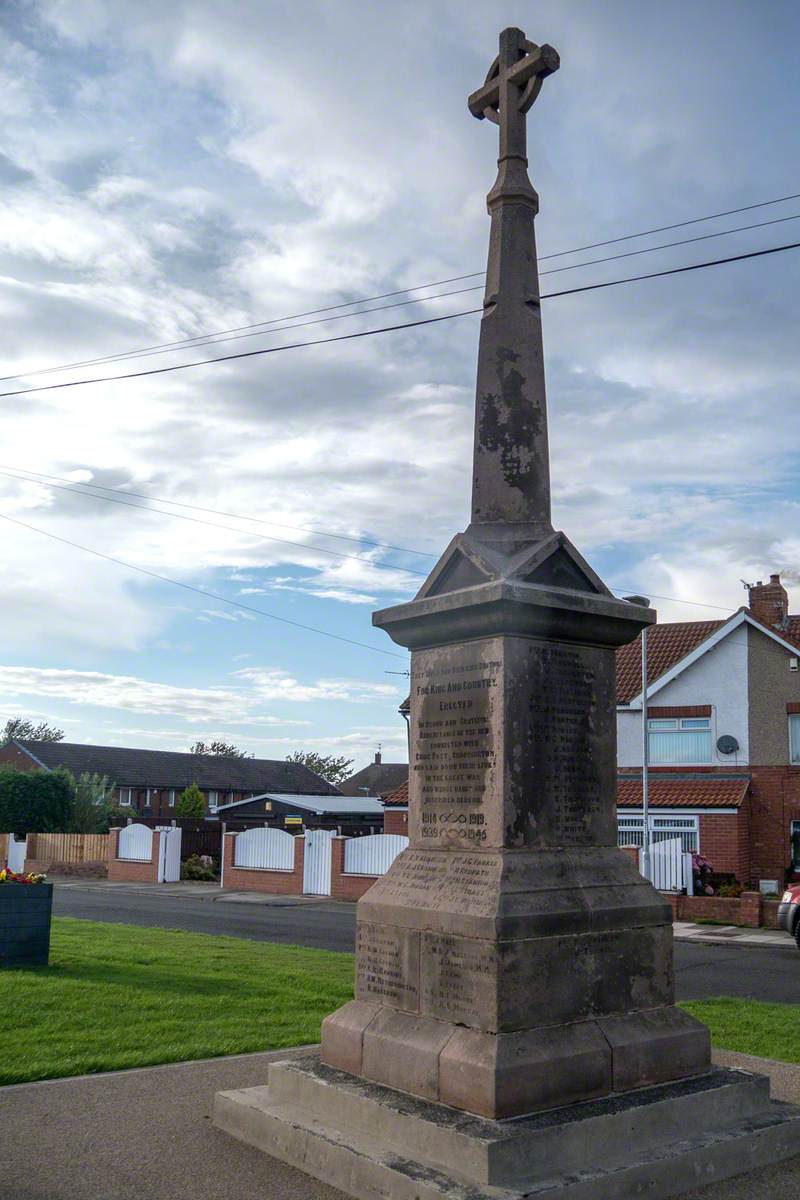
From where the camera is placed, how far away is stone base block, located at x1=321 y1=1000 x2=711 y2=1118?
5301 mm

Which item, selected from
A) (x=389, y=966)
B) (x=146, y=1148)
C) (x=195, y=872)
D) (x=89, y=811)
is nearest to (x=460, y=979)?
(x=389, y=966)

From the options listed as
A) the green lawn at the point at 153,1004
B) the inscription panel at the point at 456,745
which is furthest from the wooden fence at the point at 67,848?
the inscription panel at the point at 456,745

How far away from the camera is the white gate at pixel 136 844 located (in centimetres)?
3681

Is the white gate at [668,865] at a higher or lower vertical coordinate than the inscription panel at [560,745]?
lower

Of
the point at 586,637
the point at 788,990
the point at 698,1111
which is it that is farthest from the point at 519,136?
the point at 788,990

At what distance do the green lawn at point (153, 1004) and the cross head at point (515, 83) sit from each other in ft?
22.3

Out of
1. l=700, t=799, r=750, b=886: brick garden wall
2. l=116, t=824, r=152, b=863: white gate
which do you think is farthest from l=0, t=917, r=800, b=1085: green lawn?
l=116, t=824, r=152, b=863: white gate

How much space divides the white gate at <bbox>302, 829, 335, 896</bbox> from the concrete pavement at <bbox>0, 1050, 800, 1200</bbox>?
76.0ft

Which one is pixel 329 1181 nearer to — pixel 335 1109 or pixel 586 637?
pixel 335 1109

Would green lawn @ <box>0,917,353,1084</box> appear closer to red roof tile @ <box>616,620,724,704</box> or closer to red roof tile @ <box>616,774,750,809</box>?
red roof tile @ <box>616,774,750,809</box>

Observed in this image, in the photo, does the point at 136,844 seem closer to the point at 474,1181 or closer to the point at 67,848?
the point at 67,848

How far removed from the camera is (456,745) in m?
6.39

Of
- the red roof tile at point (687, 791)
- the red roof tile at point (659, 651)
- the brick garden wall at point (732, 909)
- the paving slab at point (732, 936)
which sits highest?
the red roof tile at point (659, 651)

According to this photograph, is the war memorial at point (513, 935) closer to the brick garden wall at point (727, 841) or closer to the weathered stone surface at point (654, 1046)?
the weathered stone surface at point (654, 1046)
